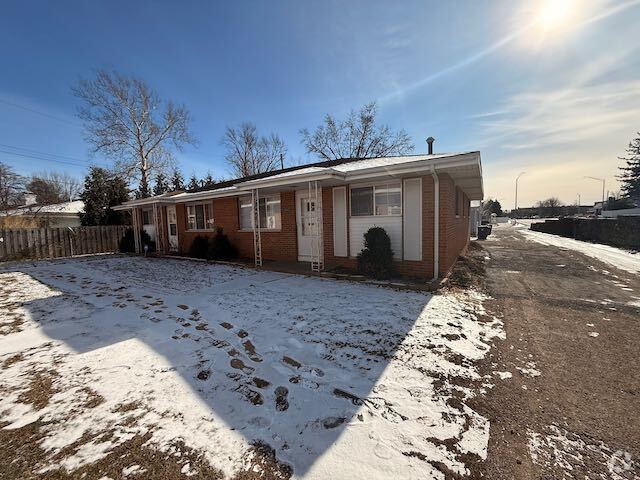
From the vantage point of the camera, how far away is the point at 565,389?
8.80 ft

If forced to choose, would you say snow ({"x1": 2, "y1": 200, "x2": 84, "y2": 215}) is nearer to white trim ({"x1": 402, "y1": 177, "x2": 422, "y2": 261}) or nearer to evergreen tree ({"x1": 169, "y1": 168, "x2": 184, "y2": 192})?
evergreen tree ({"x1": 169, "y1": 168, "x2": 184, "y2": 192})

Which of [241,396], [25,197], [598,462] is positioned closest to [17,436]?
[241,396]

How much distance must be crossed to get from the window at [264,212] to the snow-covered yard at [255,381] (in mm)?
4868

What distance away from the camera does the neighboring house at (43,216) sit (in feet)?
56.4

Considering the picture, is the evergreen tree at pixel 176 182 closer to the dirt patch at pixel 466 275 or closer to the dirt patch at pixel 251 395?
the dirt patch at pixel 466 275

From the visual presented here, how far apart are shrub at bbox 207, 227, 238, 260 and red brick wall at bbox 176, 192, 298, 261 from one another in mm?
246

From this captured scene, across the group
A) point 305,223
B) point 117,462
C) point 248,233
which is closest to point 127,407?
point 117,462

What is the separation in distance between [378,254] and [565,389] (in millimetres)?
4578

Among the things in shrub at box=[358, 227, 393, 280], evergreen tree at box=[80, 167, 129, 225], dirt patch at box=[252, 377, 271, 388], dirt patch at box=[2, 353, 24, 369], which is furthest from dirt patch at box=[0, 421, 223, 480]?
evergreen tree at box=[80, 167, 129, 225]

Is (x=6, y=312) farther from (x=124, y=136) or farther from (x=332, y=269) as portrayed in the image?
(x=124, y=136)

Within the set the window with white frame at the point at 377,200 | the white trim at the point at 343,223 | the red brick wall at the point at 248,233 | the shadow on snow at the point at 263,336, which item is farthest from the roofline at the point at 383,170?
the shadow on snow at the point at 263,336

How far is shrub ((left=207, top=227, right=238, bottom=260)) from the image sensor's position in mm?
10961

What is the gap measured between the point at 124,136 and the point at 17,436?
2680 centimetres

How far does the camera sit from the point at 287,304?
5.25 m
